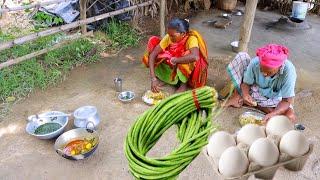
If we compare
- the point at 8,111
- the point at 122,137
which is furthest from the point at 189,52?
the point at 8,111

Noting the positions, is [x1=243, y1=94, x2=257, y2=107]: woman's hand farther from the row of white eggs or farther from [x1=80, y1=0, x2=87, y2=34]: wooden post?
[x1=80, y1=0, x2=87, y2=34]: wooden post

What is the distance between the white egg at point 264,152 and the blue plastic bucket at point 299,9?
223 inches

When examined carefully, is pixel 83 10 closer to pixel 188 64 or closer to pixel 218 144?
pixel 188 64

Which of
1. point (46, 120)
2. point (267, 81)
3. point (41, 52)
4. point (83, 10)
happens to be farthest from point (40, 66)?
point (267, 81)

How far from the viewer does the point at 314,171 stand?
116 inches

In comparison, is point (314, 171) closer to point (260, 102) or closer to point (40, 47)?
point (260, 102)

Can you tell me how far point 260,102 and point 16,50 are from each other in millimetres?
3649

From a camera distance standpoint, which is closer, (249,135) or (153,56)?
(249,135)

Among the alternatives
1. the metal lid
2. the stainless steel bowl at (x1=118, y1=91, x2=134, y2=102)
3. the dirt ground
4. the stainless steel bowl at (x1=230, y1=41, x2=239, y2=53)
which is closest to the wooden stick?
the dirt ground

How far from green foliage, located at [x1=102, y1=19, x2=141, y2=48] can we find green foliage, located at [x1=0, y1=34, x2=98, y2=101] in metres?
0.46

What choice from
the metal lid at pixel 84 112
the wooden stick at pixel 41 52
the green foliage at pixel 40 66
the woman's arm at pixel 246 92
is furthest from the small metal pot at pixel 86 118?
the woman's arm at pixel 246 92

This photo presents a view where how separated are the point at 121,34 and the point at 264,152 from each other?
487cm

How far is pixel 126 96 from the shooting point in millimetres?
4078

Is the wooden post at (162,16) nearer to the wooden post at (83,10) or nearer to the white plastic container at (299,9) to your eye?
the wooden post at (83,10)
